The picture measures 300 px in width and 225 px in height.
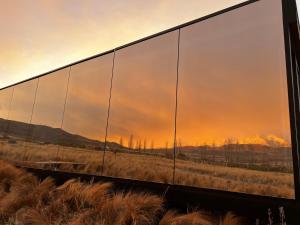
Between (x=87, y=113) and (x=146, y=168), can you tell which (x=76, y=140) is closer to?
(x=87, y=113)

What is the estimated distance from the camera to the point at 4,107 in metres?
8.78

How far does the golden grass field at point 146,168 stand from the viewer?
4220 millimetres

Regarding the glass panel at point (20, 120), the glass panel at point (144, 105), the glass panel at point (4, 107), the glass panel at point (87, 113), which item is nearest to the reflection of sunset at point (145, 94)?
the glass panel at point (144, 105)

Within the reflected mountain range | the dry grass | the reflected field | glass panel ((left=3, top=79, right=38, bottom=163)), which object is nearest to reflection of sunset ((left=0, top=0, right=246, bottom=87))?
glass panel ((left=3, top=79, right=38, bottom=163))

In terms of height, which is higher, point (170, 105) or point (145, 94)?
point (145, 94)

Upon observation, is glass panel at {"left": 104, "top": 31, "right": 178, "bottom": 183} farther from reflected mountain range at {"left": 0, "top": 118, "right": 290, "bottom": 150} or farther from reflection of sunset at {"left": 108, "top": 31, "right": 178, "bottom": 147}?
reflected mountain range at {"left": 0, "top": 118, "right": 290, "bottom": 150}

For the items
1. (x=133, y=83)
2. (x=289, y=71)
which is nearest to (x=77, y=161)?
(x=133, y=83)

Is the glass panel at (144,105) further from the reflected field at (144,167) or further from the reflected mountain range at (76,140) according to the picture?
the reflected mountain range at (76,140)

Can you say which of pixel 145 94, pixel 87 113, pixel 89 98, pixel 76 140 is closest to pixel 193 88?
pixel 145 94

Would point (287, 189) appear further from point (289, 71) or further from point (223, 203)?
point (289, 71)

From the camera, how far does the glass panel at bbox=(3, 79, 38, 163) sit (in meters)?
6.93

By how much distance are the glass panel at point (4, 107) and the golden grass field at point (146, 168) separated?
2.02 feet

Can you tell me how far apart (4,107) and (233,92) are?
761 centimetres

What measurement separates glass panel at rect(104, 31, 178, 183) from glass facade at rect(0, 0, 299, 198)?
2 cm
